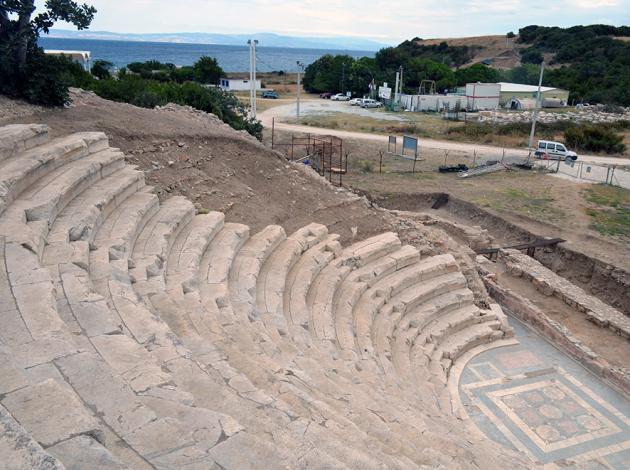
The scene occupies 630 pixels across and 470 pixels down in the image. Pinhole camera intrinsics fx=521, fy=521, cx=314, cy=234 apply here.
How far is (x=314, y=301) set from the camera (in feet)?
34.3

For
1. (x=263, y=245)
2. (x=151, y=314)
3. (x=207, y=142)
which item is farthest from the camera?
(x=207, y=142)

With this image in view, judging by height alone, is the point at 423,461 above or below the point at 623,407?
above

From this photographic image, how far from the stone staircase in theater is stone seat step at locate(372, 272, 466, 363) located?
1.9 inches

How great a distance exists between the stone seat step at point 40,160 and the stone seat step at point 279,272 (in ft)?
13.7

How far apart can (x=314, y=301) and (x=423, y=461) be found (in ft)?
16.8

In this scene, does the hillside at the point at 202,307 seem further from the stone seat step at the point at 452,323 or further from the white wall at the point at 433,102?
Answer: the white wall at the point at 433,102

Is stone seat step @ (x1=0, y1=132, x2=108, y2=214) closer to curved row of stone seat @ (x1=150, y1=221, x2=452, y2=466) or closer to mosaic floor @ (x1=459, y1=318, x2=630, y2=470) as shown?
curved row of stone seat @ (x1=150, y1=221, x2=452, y2=466)

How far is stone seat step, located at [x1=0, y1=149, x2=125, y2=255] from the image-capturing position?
659cm

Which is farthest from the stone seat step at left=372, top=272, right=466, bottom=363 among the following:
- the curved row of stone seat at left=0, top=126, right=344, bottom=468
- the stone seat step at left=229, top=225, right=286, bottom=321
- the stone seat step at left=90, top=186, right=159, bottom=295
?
the curved row of stone seat at left=0, top=126, right=344, bottom=468

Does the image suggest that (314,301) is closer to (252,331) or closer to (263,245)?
(263,245)

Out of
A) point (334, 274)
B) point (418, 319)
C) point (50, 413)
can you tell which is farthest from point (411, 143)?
point (50, 413)

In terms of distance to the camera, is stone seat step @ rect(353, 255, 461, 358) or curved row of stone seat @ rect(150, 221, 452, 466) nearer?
curved row of stone seat @ rect(150, 221, 452, 466)

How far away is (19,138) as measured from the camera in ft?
30.5

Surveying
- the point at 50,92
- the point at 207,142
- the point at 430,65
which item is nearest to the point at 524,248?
the point at 207,142
